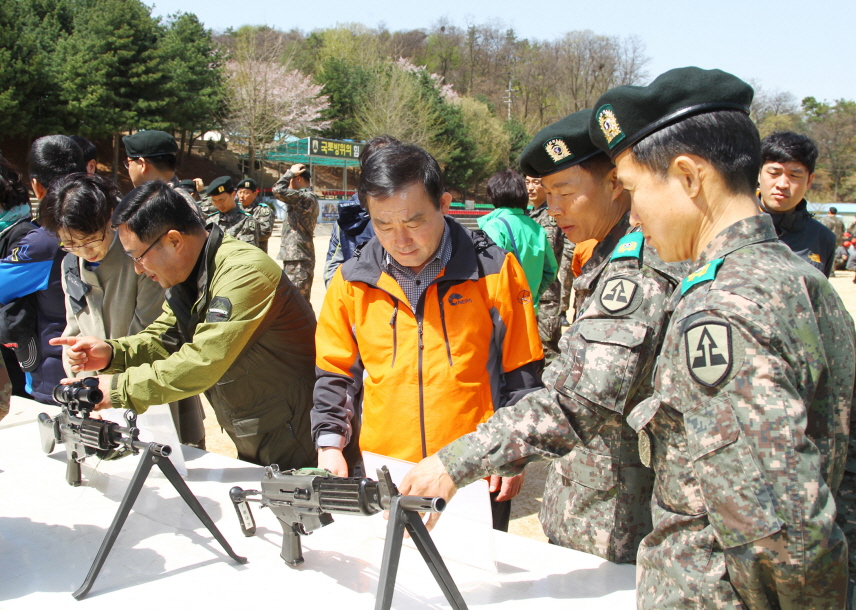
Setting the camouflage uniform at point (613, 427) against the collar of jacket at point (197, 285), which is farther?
the collar of jacket at point (197, 285)

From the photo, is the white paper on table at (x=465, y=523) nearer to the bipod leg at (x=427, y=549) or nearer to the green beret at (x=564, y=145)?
the bipod leg at (x=427, y=549)

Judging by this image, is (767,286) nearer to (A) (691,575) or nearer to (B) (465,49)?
(A) (691,575)

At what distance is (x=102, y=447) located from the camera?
184 cm

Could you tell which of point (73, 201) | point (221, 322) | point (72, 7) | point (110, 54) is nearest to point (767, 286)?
point (221, 322)

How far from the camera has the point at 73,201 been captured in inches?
97.5

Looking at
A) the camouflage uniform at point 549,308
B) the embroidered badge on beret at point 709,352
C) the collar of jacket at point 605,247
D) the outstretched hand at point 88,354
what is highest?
the collar of jacket at point 605,247

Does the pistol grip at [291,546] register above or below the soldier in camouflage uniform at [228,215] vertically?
below

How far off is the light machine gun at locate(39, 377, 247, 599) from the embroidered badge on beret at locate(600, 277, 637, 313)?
118 centimetres

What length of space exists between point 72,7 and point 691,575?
37.1 metres

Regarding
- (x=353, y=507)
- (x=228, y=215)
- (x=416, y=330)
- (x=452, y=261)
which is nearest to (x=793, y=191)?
(x=452, y=261)

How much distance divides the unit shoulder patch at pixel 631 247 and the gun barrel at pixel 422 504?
61cm

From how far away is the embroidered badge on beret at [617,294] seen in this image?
1.18 m

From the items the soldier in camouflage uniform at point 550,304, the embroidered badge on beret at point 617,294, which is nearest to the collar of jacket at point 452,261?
the embroidered badge on beret at point 617,294

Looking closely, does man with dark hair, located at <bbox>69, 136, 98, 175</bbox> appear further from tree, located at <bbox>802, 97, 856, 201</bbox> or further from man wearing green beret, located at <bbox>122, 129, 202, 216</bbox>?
tree, located at <bbox>802, 97, 856, 201</bbox>
